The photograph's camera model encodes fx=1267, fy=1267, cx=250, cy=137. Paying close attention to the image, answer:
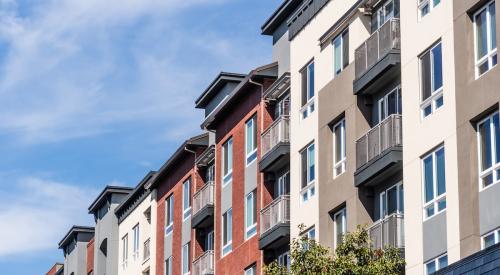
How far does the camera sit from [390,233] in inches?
1528

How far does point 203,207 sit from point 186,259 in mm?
4318

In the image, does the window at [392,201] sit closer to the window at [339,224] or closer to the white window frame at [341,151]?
the window at [339,224]

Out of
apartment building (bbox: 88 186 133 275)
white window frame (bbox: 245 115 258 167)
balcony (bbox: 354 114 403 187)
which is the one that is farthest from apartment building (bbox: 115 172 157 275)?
balcony (bbox: 354 114 403 187)

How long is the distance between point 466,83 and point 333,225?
33.5ft

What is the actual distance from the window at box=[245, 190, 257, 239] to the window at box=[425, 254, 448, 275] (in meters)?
16.0

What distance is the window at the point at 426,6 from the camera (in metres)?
37.4

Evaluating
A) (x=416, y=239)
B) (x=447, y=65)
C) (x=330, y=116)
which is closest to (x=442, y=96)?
(x=447, y=65)

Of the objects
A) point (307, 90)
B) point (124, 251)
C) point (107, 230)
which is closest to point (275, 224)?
point (307, 90)

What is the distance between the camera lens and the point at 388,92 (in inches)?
1607

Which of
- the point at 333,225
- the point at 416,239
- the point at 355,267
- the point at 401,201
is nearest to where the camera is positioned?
the point at 355,267

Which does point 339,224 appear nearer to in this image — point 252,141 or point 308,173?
point 308,173

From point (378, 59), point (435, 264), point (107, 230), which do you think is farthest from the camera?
point (107, 230)

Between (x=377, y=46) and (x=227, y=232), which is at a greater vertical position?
(x=377, y=46)

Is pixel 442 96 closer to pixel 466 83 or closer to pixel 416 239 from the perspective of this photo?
pixel 466 83
